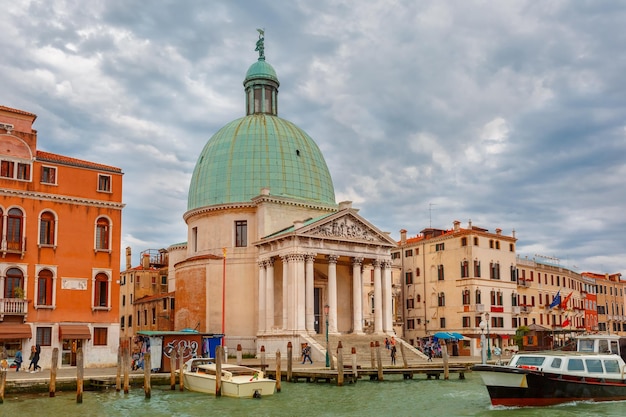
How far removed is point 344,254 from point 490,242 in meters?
17.9

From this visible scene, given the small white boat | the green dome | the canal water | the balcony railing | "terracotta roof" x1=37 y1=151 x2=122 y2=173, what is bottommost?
the canal water

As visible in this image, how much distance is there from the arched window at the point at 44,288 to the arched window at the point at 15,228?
190 centimetres

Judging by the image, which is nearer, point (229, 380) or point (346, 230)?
point (229, 380)

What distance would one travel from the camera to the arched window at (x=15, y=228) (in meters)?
39.5

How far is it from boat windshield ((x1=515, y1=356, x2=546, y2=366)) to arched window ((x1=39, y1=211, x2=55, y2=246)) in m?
25.6

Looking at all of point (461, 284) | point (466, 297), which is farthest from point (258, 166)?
point (466, 297)

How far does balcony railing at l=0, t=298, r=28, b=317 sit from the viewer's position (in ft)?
124

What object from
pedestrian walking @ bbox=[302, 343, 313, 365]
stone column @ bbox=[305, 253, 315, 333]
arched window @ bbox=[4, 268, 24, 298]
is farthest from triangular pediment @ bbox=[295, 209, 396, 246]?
arched window @ bbox=[4, 268, 24, 298]

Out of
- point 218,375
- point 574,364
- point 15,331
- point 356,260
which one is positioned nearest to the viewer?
point 574,364

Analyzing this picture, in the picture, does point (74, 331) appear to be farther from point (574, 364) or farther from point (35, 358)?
point (574, 364)

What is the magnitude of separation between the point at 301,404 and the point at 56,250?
1833cm

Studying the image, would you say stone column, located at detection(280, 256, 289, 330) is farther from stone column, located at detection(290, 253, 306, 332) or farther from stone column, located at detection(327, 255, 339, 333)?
stone column, located at detection(327, 255, 339, 333)

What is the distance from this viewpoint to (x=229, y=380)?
1264 inches

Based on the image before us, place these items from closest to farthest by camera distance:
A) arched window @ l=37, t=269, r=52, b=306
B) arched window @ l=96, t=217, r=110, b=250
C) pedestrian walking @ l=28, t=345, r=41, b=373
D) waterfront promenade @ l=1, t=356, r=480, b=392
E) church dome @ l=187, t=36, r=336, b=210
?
waterfront promenade @ l=1, t=356, r=480, b=392
pedestrian walking @ l=28, t=345, r=41, b=373
arched window @ l=37, t=269, r=52, b=306
arched window @ l=96, t=217, r=110, b=250
church dome @ l=187, t=36, r=336, b=210
